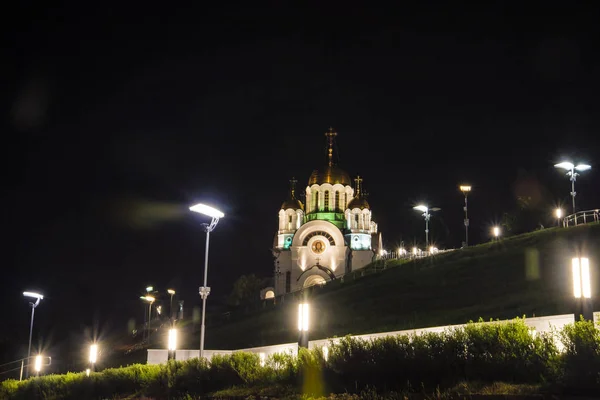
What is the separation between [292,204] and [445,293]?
42852 millimetres

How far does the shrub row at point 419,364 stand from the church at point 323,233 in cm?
4765

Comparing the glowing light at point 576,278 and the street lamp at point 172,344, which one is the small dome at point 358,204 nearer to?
the street lamp at point 172,344

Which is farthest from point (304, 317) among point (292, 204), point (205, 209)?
point (292, 204)

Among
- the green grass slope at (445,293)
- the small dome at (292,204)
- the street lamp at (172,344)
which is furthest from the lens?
the small dome at (292,204)

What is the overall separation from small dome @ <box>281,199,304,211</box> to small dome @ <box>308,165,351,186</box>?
2962 millimetres

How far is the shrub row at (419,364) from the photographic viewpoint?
39.8 ft

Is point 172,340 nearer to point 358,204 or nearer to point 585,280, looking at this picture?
point 585,280

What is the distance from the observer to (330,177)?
75.6 metres

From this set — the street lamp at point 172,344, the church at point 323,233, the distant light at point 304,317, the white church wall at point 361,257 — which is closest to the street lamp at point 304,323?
the distant light at point 304,317

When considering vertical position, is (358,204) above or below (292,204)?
below

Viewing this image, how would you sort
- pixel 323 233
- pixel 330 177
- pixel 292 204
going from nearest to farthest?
pixel 323 233, pixel 330 177, pixel 292 204

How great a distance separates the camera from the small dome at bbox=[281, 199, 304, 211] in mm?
76812

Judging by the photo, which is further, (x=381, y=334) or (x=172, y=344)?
(x=172, y=344)

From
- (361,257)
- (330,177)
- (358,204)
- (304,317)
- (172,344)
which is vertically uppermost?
(330,177)
